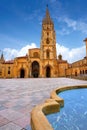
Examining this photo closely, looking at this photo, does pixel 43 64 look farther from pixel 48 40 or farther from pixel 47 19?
pixel 47 19

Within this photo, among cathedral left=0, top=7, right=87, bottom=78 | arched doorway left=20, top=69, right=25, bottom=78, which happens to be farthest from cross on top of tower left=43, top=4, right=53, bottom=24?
arched doorway left=20, top=69, right=25, bottom=78

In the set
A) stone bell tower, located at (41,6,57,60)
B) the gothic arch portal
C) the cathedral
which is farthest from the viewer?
the gothic arch portal

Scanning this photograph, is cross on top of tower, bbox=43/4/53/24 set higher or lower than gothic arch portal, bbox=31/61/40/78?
higher

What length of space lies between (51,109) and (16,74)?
46636mm

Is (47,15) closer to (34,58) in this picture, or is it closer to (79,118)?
(34,58)

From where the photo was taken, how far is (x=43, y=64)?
4941 cm

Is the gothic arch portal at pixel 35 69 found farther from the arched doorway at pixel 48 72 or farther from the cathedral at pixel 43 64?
the arched doorway at pixel 48 72

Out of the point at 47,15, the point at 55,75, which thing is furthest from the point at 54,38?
the point at 55,75

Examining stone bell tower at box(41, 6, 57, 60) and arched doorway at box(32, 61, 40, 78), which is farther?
arched doorway at box(32, 61, 40, 78)

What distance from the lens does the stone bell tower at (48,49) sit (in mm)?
49688

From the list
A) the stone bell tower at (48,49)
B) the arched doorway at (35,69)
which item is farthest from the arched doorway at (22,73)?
the stone bell tower at (48,49)

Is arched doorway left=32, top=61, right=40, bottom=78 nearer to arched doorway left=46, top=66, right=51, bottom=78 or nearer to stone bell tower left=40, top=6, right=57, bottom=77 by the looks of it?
stone bell tower left=40, top=6, right=57, bottom=77

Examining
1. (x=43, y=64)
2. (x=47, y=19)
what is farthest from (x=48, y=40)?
(x=43, y=64)

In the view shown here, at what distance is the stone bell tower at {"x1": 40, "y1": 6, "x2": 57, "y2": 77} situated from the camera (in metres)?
49.7
